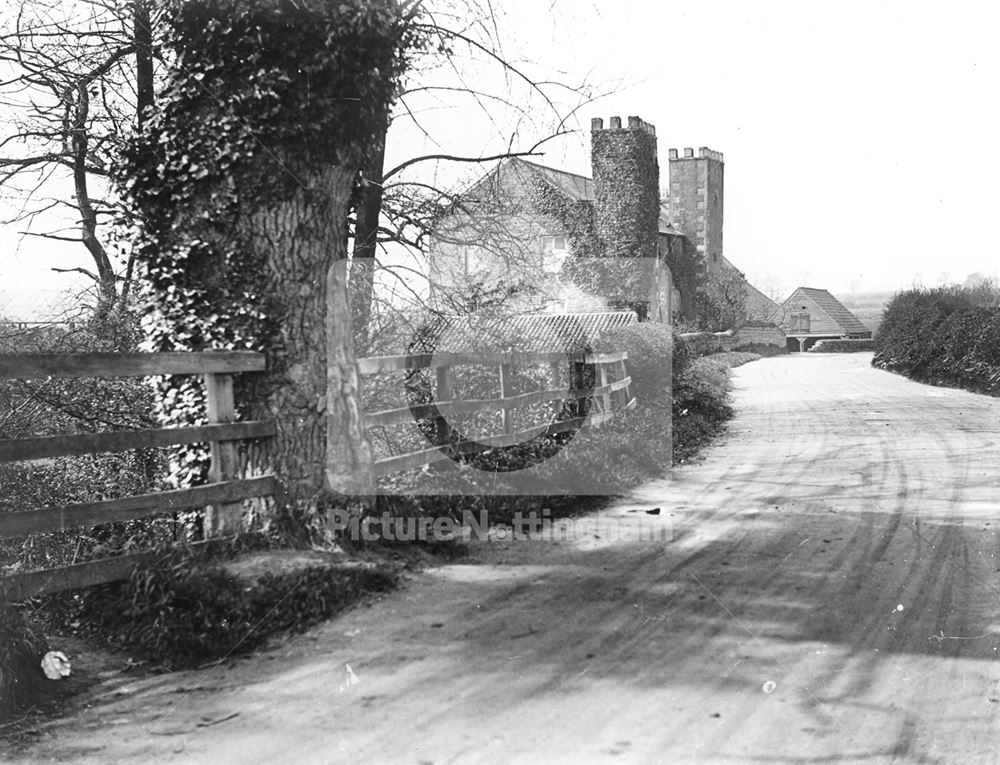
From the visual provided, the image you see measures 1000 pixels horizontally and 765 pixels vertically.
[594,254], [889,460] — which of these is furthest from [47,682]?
[594,254]

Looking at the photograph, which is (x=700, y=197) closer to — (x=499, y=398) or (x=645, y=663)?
(x=499, y=398)

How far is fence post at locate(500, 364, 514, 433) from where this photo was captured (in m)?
9.10

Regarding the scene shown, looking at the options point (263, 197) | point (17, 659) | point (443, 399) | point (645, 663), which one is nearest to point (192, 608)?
point (17, 659)

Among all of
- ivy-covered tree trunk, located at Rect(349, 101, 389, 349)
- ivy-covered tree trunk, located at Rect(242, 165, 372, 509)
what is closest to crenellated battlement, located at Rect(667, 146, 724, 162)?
ivy-covered tree trunk, located at Rect(349, 101, 389, 349)

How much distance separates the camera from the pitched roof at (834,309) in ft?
213

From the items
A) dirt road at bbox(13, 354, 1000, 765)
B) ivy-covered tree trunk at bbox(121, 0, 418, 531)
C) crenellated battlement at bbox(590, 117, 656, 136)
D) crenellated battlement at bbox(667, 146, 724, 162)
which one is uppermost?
crenellated battlement at bbox(667, 146, 724, 162)

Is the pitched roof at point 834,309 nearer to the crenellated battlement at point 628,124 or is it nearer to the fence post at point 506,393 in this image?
the crenellated battlement at point 628,124

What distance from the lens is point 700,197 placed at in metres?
63.5

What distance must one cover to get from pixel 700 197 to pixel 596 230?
22797mm

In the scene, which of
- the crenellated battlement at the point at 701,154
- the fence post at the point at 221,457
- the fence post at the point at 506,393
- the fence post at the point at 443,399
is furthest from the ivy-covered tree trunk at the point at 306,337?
the crenellated battlement at the point at 701,154

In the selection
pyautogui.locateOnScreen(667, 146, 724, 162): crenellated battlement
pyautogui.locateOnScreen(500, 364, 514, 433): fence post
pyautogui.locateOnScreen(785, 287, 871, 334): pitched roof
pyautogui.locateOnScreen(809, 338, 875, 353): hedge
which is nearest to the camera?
pyautogui.locateOnScreen(500, 364, 514, 433): fence post

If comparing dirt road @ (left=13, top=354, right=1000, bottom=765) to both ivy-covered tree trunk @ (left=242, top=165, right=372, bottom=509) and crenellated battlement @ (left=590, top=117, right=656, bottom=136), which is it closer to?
ivy-covered tree trunk @ (left=242, top=165, right=372, bottom=509)

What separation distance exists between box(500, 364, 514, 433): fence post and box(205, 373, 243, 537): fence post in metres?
3.57

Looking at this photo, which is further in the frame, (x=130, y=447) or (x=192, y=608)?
(x=130, y=447)
